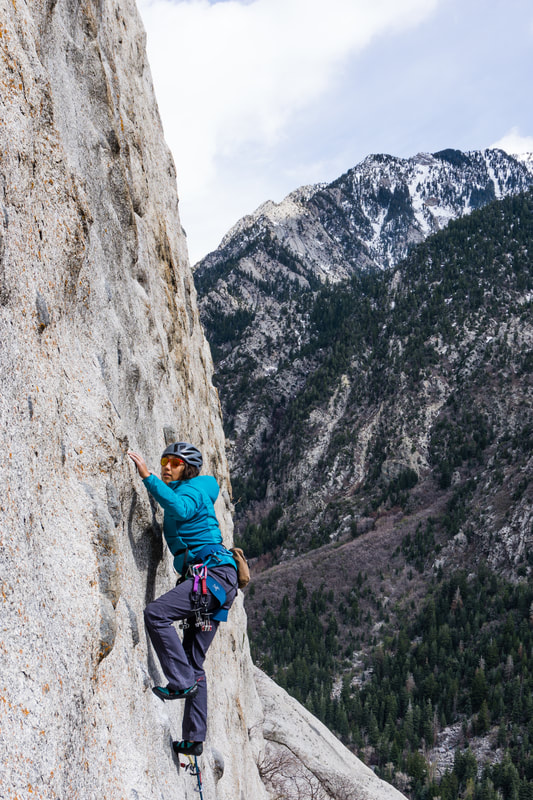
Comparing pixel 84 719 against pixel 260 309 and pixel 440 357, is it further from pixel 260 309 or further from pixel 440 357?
pixel 260 309

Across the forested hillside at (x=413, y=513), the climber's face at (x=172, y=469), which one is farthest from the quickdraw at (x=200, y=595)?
the forested hillside at (x=413, y=513)

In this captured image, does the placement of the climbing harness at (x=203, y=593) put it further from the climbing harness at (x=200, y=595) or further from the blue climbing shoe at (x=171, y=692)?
Result: the blue climbing shoe at (x=171, y=692)

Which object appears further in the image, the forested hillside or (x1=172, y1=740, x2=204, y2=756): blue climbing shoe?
the forested hillside

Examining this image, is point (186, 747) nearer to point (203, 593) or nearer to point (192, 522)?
point (203, 593)

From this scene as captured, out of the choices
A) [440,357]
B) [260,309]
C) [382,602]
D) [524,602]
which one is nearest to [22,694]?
[524,602]

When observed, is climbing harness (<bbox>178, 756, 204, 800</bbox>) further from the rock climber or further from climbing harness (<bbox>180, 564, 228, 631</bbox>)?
climbing harness (<bbox>180, 564, 228, 631</bbox>)

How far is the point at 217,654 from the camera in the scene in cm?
1104

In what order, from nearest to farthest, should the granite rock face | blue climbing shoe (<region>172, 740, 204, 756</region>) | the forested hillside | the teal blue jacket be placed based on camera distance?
the granite rock face
the teal blue jacket
blue climbing shoe (<region>172, 740, 204, 756</region>)
the forested hillside

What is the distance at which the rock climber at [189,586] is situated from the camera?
239 inches

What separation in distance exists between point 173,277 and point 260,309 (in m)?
152

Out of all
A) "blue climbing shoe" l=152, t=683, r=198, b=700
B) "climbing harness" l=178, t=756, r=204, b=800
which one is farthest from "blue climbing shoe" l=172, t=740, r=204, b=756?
"blue climbing shoe" l=152, t=683, r=198, b=700

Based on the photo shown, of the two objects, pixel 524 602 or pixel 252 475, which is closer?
pixel 524 602

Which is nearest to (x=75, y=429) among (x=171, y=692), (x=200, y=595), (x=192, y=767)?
(x=200, y=595)

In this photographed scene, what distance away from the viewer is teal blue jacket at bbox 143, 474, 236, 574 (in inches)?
245
